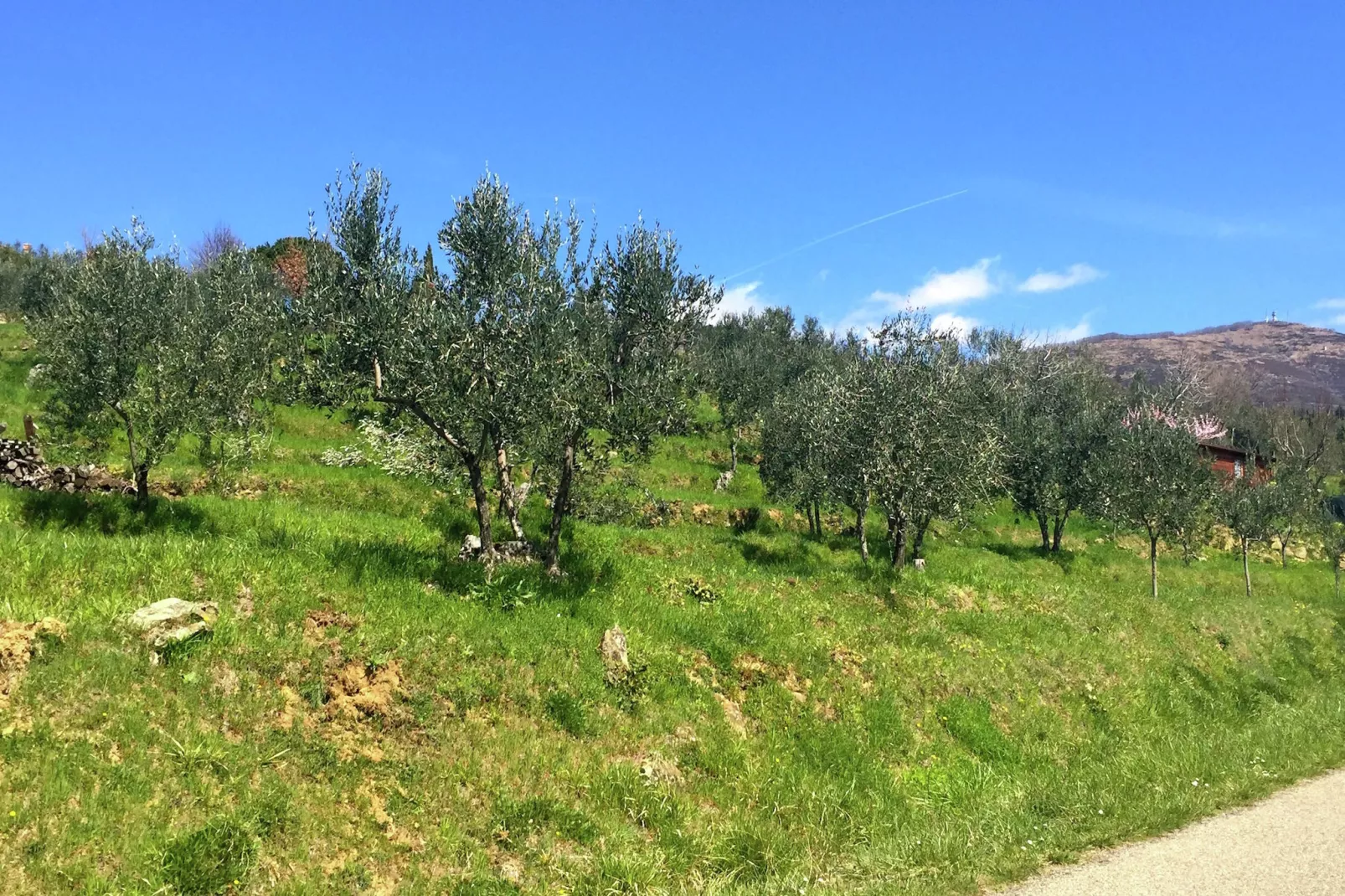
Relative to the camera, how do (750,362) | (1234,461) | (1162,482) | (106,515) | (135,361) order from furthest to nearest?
1. (1234,461)
2. (750,362)
3. (1162,482)
4. (135,361)
5. (106,515)

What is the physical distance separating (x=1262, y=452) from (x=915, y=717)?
130 metres

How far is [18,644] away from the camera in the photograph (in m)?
10.8

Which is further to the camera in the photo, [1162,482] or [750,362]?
[750,362]

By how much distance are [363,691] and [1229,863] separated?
1532cm

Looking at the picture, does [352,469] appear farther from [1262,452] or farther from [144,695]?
[1262,452]

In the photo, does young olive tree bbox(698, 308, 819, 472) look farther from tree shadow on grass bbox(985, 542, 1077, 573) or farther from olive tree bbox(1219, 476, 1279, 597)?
olive tree bbox(1219, 476, 1279, 597)

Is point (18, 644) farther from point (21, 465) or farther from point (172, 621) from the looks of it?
point (21, 465)

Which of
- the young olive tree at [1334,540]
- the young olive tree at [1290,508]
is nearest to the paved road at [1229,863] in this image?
the young olive tree at [1334,540]

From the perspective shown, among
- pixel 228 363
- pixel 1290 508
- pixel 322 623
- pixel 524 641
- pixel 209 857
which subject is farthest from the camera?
pixel 1290 508

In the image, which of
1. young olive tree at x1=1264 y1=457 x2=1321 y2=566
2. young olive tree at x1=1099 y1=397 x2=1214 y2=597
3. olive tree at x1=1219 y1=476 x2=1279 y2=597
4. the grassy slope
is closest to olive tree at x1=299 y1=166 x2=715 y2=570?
the grassy slope

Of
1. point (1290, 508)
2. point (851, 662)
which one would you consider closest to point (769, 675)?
point (851, 662)

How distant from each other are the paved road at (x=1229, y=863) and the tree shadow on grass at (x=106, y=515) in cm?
2222

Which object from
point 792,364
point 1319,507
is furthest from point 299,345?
point 1319,507

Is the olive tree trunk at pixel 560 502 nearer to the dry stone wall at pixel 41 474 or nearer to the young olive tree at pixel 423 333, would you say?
the young olive tree at pixel 423 333
